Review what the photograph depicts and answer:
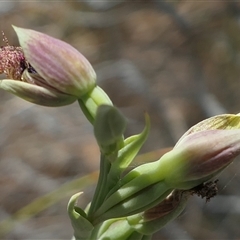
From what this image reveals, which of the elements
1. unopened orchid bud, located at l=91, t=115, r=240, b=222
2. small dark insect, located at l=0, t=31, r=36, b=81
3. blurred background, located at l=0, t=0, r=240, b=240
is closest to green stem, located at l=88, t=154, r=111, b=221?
unopened orchid bud, located at l=91, t=115, r=240, b=222

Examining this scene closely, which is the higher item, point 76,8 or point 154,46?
point 76,8

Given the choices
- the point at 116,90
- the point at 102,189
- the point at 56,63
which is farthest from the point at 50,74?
the point at 116,90

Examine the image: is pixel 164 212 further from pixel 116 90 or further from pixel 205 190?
pixel 116 90

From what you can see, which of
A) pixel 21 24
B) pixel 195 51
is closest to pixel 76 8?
Result: pixel 21 24

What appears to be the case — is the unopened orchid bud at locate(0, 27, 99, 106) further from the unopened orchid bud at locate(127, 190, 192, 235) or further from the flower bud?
the unopened orchid bud at locate(127, 190, 192, 235)

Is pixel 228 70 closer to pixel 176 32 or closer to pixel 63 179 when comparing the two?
pixel 176 32

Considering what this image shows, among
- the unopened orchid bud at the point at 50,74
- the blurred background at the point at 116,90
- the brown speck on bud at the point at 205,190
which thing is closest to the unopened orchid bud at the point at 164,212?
the brown speck on bud at the point at 205,190
